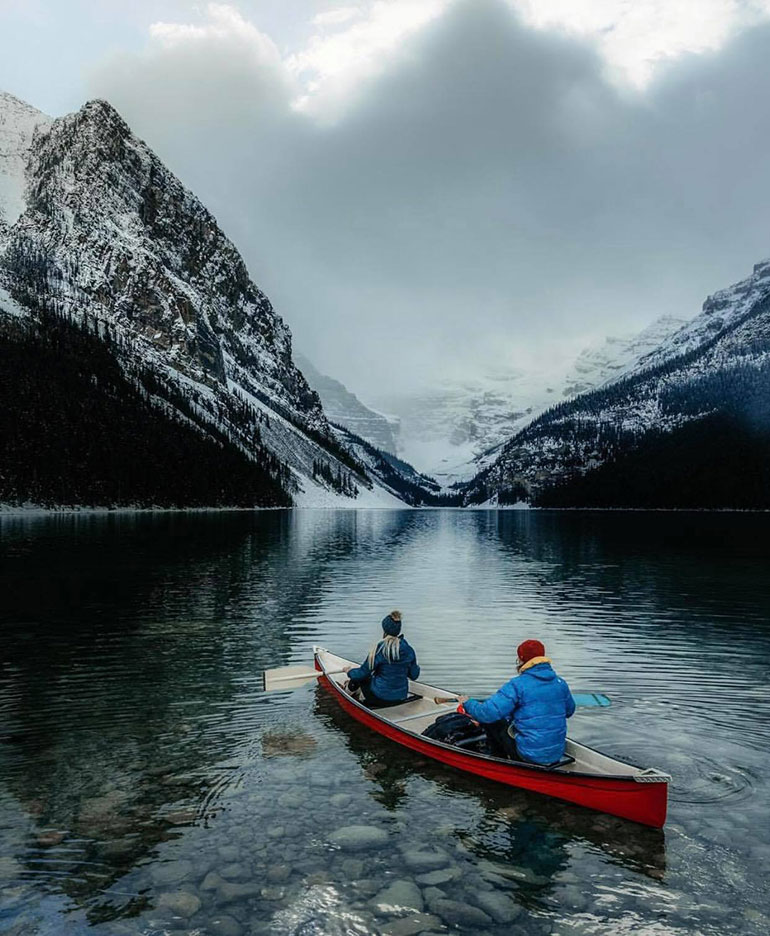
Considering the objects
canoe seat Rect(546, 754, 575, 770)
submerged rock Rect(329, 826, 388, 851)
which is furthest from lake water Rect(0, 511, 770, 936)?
canoe seat Rect(546, 754, 575, 770)

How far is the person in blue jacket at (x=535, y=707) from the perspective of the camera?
12477 millimetres

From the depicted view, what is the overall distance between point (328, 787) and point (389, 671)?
3905 mm

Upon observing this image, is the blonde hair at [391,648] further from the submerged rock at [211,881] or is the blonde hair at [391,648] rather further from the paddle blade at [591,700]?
the submerged rock at [211,881]

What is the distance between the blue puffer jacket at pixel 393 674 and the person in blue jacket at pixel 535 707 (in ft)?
13.9

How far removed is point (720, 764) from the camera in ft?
47.9

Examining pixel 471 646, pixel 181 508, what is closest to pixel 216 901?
pixel 471 646

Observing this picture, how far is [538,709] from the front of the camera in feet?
41.0

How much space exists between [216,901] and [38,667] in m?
16.1

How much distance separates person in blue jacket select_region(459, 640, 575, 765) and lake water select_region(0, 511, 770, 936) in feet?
3.30

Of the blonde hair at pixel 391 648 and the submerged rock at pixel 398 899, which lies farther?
the blonde hair at pixel 391 648

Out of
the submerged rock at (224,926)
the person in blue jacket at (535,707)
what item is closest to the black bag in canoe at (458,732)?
the person in blue jacket at (535,707)

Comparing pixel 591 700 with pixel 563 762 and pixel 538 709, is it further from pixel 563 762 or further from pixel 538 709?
pixel 538 709

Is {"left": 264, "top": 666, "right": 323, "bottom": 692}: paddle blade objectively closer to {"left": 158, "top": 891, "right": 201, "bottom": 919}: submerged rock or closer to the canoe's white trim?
the canoe's white trim

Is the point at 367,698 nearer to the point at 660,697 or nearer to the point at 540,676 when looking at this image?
the point at 540,676
